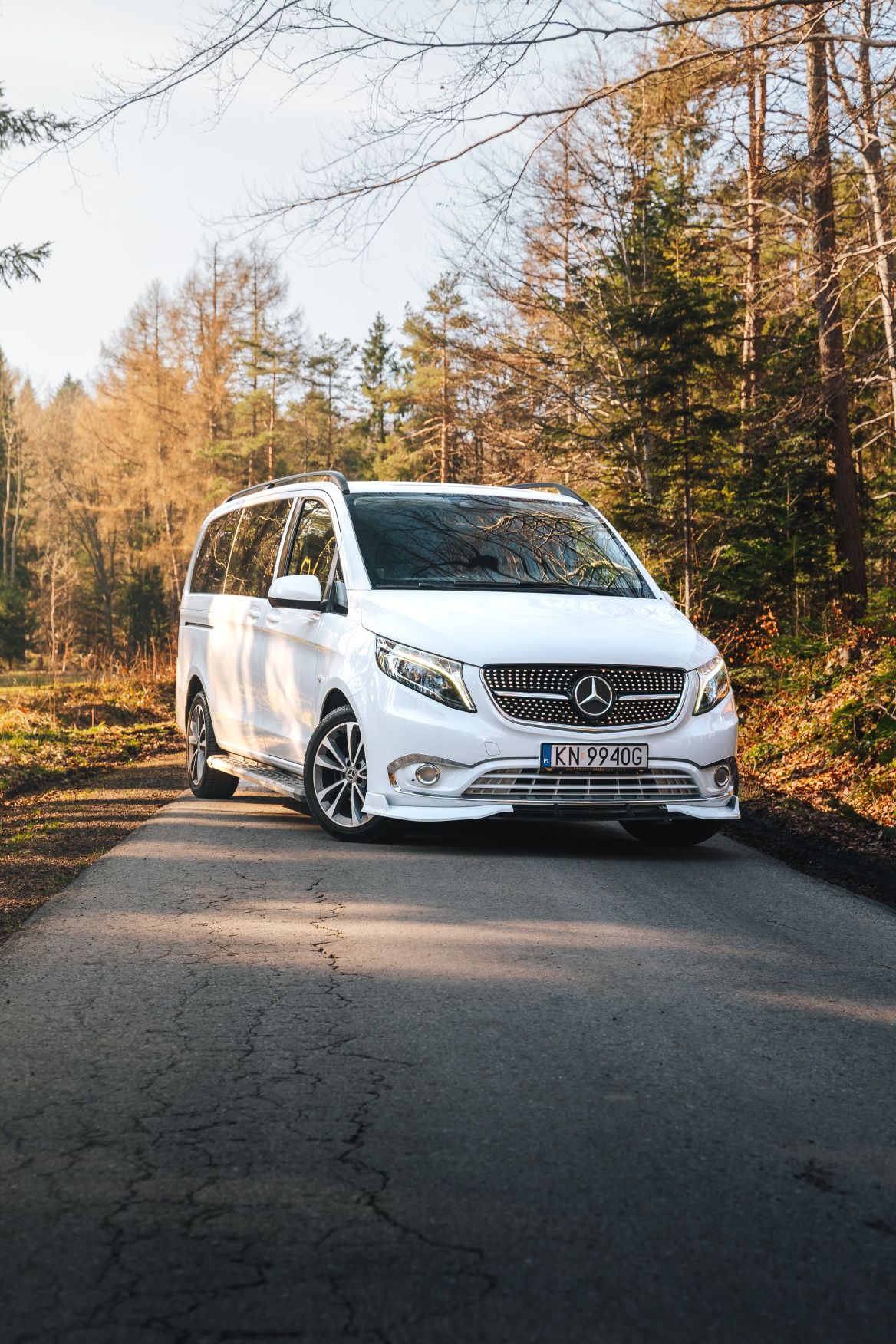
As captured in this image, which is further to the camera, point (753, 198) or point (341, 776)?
point (753, 198)

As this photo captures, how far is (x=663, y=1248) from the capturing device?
2.86m

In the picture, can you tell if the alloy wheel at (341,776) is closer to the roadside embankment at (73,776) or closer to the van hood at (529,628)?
the van hood at (529,628)

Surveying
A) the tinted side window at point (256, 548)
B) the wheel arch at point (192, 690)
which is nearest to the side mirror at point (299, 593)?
the tinted side window at point (256, 548)

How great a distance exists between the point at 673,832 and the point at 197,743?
14.2 ft

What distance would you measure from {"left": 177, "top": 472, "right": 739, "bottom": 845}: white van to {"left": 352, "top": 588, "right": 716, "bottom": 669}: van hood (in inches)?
0.5

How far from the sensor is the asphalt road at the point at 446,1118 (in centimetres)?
266

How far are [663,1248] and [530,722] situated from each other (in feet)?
16.2

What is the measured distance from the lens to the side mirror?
8.67 metres

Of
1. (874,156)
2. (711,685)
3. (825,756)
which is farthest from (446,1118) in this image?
(874,156)

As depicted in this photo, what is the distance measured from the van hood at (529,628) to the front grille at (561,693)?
0.06 m

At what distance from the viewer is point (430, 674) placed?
775 centimetres

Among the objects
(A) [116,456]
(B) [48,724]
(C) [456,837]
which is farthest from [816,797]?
(A) [116,456]

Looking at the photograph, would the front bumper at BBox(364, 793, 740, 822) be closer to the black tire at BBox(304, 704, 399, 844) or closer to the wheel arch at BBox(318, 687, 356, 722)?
the black tire at BBox(304, 704, 399, 844)

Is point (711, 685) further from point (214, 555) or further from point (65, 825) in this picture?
point (214, 555)
